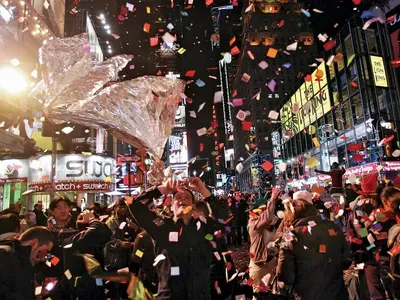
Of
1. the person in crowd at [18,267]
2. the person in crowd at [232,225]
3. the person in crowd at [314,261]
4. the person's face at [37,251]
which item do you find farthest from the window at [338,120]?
the person in crowd at [18,267]

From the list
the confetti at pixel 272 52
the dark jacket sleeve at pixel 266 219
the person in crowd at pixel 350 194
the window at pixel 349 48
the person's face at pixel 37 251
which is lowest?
the person's face at pixel 37 251

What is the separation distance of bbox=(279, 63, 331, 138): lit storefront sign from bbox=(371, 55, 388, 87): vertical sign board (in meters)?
5.55

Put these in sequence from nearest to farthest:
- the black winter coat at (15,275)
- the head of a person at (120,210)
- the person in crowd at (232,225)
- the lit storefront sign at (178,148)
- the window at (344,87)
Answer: the black winter coat at (15,275) < the head of a person at (120,210) < the person in crowd at (232,225) < the window at (344,87) < the lit storefront sign at (178,148)

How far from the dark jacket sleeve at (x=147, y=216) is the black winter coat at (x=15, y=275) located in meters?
0.92

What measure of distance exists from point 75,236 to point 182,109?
6347cm

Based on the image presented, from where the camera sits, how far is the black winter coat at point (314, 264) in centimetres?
285

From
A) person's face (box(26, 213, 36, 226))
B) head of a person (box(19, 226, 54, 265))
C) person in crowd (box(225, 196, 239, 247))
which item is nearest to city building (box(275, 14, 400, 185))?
person in crowd (box(225, 196, 239, 247))

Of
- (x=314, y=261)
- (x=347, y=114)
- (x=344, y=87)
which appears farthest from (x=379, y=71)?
(x=314, y=261)

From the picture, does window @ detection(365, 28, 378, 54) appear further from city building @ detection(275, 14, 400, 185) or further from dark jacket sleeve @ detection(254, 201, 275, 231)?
dark jacket sleeve @ detection(254, 201, 275, 231)

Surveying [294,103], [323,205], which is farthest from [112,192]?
[294,103]

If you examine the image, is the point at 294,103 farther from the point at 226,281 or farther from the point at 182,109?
the point at 226,281

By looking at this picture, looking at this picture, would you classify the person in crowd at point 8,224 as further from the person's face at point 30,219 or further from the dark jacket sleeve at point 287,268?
the person's face at point 30,219

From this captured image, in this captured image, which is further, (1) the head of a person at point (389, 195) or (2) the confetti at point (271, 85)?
(2) the confetti at point (271, 85)

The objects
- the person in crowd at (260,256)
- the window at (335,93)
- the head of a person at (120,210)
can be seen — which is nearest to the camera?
the person in crowd at (260,256)
